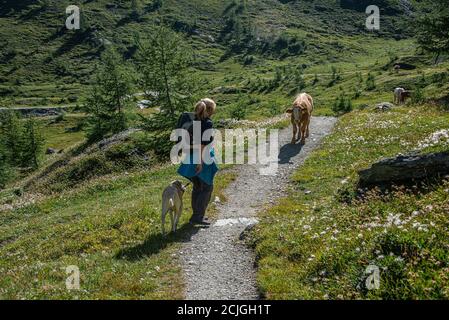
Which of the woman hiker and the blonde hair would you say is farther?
the woman hiker

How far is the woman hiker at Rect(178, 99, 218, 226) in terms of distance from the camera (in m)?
12.9

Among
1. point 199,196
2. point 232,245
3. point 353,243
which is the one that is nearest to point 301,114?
point 199,196

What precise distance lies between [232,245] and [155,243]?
2.19 metres

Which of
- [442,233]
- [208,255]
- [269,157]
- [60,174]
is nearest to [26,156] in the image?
[60,174]

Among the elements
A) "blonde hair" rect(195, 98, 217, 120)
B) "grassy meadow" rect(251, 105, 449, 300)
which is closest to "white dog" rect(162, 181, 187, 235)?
"blonde hair" rect(195, 98, 217, 120)

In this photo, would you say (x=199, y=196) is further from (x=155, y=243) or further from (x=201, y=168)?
(x=155, y=243)

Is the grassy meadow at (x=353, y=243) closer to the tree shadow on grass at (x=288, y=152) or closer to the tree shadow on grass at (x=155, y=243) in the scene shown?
the tree shadow on grass at (x=155, y=243)

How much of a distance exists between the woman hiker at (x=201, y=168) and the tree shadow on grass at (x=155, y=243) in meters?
0.65

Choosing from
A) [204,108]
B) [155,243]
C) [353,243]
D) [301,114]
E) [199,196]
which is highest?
[204,108]

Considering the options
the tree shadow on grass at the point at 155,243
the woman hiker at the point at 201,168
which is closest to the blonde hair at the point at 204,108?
the woman hiker at the point at 201,168

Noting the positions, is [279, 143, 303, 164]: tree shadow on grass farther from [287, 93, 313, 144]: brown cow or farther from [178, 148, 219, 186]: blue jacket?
[178, 148, 219, 186]: blue jacket

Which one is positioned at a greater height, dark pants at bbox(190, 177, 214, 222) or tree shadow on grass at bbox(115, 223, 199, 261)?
dark pants at bbox(190, 177, 214, 222)

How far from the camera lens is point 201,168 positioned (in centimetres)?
1332
